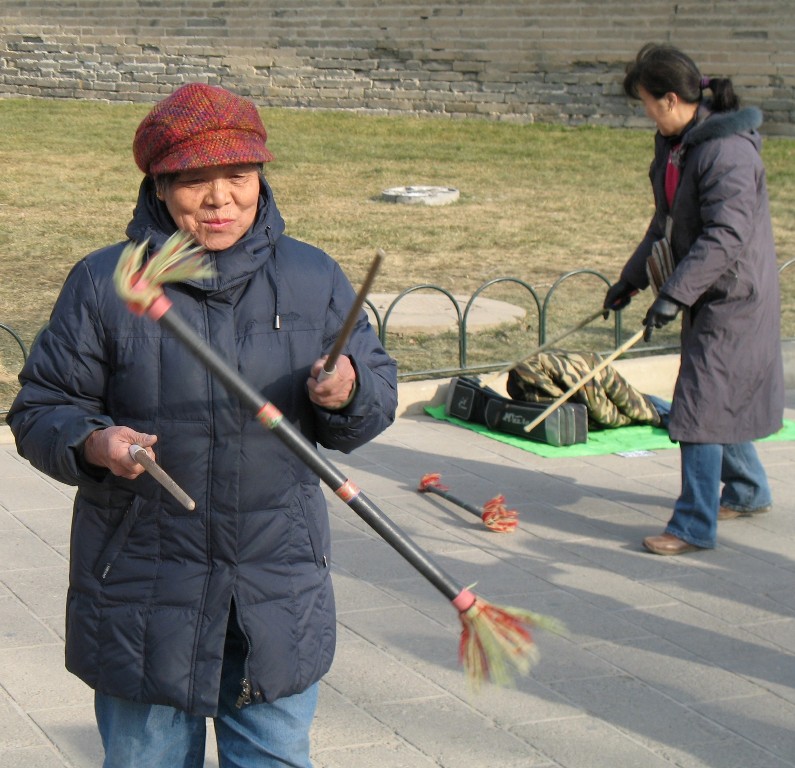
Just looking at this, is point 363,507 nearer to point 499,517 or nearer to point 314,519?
point 314,519

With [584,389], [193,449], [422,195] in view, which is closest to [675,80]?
[584,389]

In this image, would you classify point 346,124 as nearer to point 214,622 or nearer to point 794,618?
point 794,618

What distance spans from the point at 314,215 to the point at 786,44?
9.44 meters

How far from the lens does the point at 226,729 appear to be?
97.1 inches

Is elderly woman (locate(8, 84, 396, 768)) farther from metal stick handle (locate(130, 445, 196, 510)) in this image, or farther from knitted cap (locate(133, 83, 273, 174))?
metal stick handle (locate(130, 445, 196, 510))

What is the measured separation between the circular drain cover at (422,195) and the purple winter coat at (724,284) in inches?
402

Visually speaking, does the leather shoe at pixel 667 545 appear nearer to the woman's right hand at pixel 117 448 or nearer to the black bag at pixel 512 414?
the black bag at pixel 512 414

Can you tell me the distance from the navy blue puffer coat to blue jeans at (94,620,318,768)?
0.06 m

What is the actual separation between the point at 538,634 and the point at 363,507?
85.9 inches

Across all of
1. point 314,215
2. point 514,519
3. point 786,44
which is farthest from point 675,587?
point 786,44

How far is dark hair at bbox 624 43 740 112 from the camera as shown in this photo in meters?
4.77

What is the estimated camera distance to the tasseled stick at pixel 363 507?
6.70 ft

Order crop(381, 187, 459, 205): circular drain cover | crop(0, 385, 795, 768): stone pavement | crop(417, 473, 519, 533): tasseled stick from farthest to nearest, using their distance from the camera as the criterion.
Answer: crop(381, 187, 459, 205): circular drain cover
crop(417, 473, 519, 533): tasseled stick
crop(0, 385, 795, 768): stone pavement

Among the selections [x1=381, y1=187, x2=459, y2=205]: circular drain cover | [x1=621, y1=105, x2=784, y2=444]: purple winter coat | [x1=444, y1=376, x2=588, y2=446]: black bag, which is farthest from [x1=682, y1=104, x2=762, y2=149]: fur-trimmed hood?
[x1=381, y1=187, x2=459, y2=205]: circular drain cover
